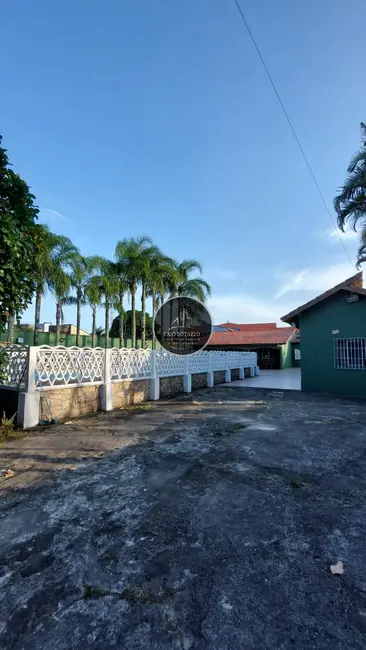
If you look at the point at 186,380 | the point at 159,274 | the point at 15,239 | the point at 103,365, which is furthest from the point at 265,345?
the point at 15,239

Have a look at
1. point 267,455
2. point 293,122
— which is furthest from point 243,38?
point 267,455

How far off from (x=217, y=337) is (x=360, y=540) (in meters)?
27.0

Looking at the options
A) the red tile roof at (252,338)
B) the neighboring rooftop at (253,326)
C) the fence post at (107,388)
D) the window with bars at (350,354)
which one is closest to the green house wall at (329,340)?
the window with bars at (350,354)

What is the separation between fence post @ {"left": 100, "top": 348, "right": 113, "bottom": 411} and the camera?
26.1 feet

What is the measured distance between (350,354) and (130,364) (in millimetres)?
8259

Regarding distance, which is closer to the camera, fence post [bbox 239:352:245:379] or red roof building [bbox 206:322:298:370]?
fence post [bbox 239:352:245:379]

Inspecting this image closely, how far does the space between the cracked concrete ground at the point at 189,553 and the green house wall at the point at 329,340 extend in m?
7.56

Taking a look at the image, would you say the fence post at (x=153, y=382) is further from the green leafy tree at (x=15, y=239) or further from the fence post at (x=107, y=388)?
the green leafy tree at (x=15, y=239)

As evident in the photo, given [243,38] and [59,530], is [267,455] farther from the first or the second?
[243,38]

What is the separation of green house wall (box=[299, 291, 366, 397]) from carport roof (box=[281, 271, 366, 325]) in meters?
0.30

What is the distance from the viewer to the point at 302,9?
645cm

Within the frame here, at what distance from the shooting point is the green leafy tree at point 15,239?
167 inches

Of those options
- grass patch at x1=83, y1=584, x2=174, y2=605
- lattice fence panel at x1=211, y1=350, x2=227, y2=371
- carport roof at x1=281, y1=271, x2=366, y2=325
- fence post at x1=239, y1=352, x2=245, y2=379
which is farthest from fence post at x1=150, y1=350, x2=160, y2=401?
fence post at x1=239, y1=352, x2=245, y2=379

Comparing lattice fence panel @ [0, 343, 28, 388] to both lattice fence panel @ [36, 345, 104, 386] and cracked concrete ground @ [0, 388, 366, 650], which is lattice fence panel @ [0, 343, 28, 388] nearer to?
lattice fence panel @ [36, 345, 104, 386]
